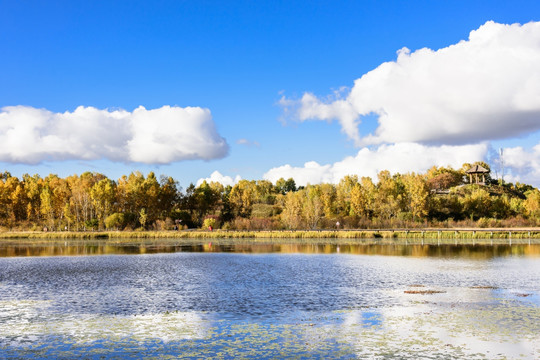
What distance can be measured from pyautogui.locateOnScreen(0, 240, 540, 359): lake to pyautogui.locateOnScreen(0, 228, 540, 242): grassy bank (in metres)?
52.1

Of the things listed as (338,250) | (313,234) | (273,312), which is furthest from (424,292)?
(313,234)

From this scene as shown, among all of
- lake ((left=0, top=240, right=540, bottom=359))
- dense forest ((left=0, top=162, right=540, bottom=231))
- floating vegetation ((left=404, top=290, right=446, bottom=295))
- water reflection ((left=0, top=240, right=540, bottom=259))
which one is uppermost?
dense forest ((left=0, top=162, right=540, bottom=231))

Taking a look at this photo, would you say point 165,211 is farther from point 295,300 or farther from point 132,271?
point 295,300

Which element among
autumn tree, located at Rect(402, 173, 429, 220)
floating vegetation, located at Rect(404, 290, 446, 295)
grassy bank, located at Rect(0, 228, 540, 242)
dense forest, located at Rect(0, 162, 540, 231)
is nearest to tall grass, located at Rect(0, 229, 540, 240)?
grassy bank, located at Rect(0, 228, 540, 242)

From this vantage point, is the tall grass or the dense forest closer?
the tall grass

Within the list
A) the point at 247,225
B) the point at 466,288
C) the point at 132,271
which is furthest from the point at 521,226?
the point at 132,271

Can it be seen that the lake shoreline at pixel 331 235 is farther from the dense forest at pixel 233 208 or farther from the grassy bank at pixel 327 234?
the dense forest at pixel 233 208

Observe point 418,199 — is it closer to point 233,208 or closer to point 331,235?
point 331,235

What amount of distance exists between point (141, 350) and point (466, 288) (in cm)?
2390

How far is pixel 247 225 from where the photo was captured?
11888cm

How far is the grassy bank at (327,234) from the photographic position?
319 feet

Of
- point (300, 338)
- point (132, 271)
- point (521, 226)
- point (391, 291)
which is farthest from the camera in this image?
point (521, 226)

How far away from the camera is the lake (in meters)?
18.4

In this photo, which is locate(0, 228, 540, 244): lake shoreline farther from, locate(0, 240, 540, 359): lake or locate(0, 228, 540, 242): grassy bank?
locate(0, 240, 540, 359): lake
